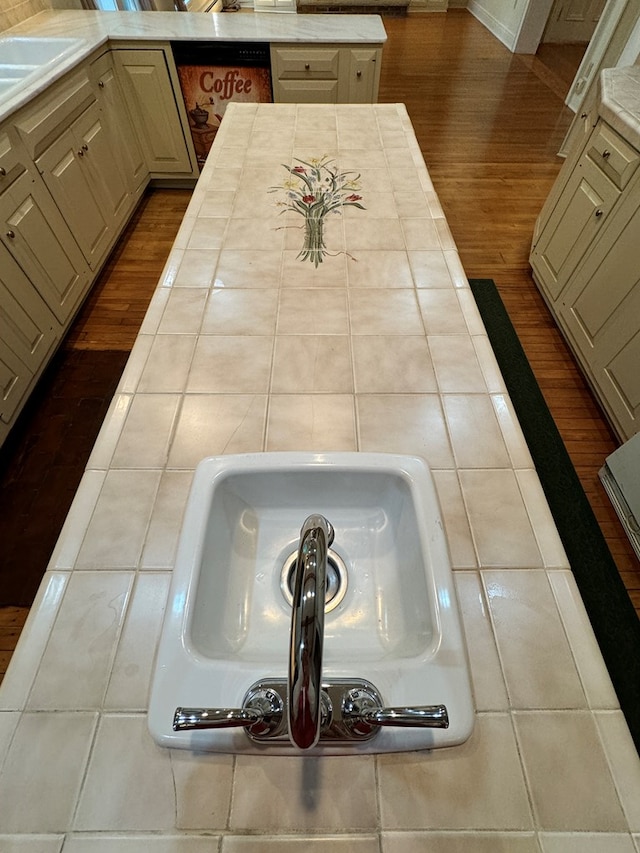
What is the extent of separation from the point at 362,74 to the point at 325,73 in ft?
0.75

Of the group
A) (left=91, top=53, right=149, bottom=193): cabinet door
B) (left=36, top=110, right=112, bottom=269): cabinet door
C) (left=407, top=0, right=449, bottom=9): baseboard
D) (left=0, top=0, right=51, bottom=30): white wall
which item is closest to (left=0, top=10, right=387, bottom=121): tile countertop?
(left=0, top=0, right=51, bottom=30): white wall

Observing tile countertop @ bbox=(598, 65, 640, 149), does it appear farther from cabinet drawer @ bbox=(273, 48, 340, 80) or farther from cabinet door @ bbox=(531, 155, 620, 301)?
cabinet drawer @ bbox=(273, 48, 340, 80)

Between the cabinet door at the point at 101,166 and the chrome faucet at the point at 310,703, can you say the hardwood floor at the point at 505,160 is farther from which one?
the cabinet door at the point at 101,166

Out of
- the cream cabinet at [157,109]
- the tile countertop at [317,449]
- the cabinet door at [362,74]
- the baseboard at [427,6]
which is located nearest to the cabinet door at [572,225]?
the tile countertop at [317,449]

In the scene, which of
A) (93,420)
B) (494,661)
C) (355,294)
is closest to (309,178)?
(355,294)

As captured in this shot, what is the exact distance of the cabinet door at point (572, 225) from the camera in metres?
1.88

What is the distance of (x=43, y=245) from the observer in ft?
6.44

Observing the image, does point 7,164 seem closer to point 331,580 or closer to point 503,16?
point 331,580

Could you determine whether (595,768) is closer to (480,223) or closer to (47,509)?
(47,509)

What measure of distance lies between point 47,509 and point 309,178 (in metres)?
1.56

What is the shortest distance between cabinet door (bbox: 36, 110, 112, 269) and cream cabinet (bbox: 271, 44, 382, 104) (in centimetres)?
130

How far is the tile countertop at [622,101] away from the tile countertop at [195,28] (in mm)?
1329

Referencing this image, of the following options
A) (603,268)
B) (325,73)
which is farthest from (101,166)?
(603,268)

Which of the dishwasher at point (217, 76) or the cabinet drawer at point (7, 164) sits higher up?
the dishwasher at point (217, 76)
